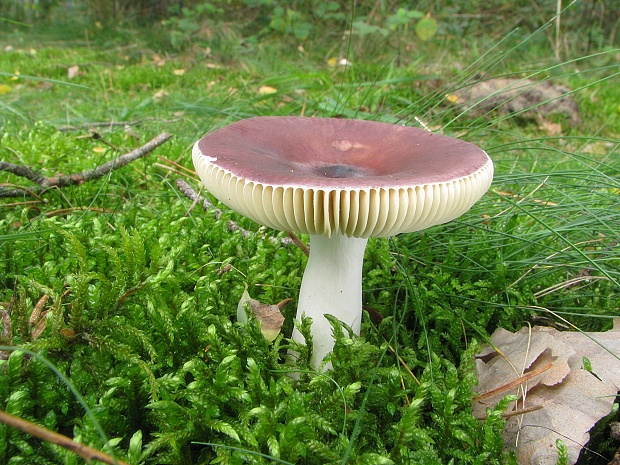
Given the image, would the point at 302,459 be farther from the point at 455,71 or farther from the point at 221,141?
the point at 455,71

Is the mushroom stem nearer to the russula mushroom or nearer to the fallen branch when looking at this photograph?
the russula mushroom

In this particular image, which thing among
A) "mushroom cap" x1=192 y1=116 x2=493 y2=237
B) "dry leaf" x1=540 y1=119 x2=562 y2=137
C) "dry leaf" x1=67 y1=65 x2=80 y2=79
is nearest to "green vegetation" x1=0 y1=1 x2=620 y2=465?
"mushroom cap" x1=192 y1=116 x2=493 y2=237

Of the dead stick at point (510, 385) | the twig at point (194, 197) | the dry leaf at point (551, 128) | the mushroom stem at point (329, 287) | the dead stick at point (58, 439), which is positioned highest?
the dead stick at point (58, 439)

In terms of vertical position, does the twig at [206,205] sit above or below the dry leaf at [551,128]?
above

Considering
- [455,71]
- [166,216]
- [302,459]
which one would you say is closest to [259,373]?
[302,459]

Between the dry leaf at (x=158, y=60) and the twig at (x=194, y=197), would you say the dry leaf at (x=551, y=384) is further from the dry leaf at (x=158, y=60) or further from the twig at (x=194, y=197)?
the dry leaf at (x=158, y=60)

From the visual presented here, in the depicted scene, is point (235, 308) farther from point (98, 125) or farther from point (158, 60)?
point (158, 60)

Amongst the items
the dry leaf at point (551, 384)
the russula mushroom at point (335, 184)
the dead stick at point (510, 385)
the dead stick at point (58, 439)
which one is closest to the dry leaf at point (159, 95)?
the russula mushroom at point (335, 184)
